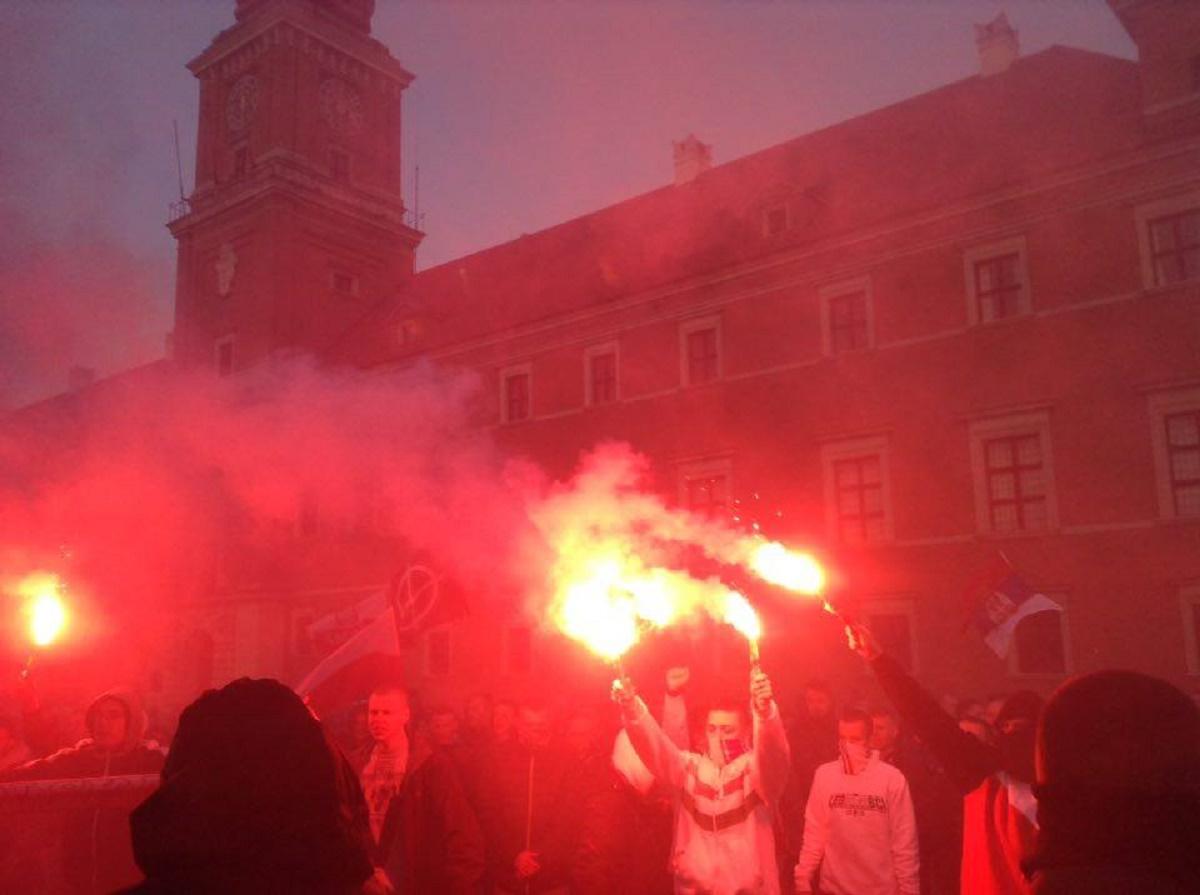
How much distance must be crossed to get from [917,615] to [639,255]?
450 inches

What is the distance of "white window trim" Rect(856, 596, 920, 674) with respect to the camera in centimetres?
1692

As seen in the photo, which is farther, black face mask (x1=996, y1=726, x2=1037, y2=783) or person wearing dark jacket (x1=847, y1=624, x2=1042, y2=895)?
black face mask (x1=996, y1=726, x2=1037, y2=783)

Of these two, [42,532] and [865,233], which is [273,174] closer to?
[42,532]

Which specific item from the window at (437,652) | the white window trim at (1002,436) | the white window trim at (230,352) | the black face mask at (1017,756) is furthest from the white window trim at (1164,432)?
the white window trim at (230,352)

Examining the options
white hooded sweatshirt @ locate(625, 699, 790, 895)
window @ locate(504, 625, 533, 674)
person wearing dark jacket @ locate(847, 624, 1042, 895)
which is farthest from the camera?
window @ locate(504, 625, 533, 674)

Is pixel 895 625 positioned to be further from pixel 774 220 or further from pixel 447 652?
pixel 447 652

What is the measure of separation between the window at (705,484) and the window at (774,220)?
5108mm

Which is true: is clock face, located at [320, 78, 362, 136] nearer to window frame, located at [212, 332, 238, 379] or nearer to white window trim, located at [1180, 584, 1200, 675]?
window frame, located at [212, 332, 238, 379]

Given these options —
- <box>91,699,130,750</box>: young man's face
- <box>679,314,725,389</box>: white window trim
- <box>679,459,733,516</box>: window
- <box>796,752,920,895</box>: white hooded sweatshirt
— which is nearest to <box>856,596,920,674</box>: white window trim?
<box>679,459,733,516</box>: window

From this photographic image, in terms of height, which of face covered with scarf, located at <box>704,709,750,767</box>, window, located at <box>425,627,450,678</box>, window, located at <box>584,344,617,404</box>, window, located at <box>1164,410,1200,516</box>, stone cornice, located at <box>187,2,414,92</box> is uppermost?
stone cornice, located at <box>187,2,414,92</box>

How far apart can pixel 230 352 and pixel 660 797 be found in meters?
28.6

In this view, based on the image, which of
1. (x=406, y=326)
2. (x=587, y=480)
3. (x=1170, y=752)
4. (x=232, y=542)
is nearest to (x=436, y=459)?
(x=587, y=480)

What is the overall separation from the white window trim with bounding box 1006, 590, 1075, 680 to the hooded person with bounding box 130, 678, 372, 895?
50.5 feet

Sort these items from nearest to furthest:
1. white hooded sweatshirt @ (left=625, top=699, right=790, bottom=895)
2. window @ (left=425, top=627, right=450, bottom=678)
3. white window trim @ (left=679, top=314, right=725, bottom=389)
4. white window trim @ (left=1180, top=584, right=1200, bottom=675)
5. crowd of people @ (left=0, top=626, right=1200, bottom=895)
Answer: crowd of people @ (left=0, top=626, right=1200, bottom=895) → white hooded sweatshirt @ (left=625, top=699, right=790, bottom=895) → white window trim @ (left=1180, top=584, right=1200, bottom=675) → white window trim @ (left=679, top=314, right=725, bottom=389) → window @ (left=425, top=627, right=450, bottom=678)
